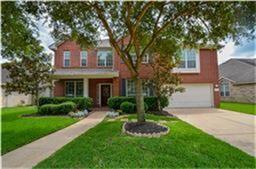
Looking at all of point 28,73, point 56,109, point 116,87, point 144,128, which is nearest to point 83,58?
point 116,87

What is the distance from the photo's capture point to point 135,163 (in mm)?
5305

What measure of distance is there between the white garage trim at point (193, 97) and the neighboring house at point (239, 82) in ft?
21.7

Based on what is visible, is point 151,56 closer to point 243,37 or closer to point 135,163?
point 243,37

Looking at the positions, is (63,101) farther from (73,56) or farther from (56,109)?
(73,56)

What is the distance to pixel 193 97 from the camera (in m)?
21.8

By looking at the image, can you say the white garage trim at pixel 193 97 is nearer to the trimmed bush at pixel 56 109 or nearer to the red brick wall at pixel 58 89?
the trimmed bush at pixel 56 109

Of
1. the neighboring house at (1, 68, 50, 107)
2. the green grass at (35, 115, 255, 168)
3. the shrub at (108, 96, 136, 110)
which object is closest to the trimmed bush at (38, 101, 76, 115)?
the shrub at (108, 96, 136, 110)

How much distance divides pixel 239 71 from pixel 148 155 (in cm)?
2921

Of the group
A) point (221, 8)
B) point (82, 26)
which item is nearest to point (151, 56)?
point (82, 26)

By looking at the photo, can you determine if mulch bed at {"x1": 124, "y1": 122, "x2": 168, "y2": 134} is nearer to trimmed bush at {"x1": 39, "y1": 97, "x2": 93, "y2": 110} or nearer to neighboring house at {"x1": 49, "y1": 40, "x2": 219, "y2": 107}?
trimmed bush at {"x1": 39, "y1": 97, "x2": 93, "y2": 110}

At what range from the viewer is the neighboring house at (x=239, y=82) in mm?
25531

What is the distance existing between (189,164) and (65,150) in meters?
3.44

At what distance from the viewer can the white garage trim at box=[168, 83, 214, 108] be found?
2175 cm

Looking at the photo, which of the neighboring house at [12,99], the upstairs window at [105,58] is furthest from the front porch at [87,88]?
the neighboring house at [12,99]
